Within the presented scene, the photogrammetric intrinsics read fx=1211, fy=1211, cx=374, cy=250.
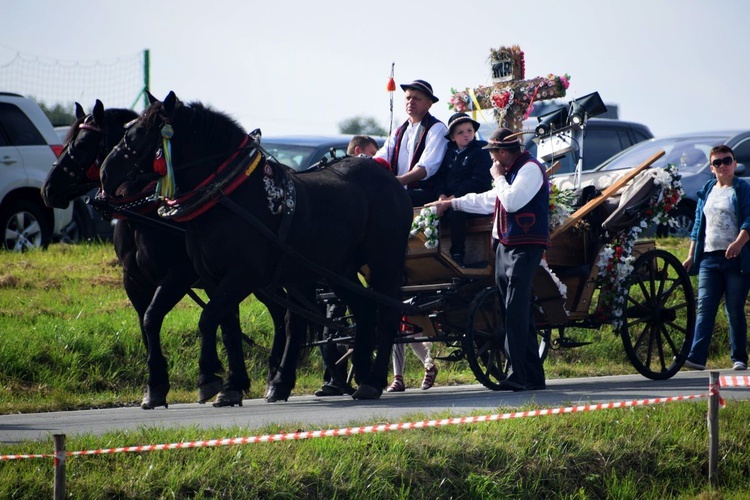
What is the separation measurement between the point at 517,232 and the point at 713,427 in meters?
2.85

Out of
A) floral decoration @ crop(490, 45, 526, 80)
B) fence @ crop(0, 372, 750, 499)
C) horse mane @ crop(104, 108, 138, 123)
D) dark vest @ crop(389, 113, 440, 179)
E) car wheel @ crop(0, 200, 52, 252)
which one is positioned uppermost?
floral decoration @ crop(490, 45, 526, 80)

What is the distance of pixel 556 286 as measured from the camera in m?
10.3

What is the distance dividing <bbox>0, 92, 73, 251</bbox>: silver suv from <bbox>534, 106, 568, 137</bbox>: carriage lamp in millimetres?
6735

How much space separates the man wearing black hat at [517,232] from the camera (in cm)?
955

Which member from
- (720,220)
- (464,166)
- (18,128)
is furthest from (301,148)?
(720,220)

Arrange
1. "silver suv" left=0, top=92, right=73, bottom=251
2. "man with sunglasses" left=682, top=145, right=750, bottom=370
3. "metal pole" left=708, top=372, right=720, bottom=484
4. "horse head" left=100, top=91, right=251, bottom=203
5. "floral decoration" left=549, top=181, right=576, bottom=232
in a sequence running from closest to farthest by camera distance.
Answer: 1. "metal pole" left=708, top=372, right=720, bottom=484
2. "horse head" left=100, top=91, right=251, bottom=203
3. "floral decoration" left=549, top=181, right=576, bottom=232
4. "man with sunglasses" left=682, top=145, right=750, bottom=370
5. "silver suv" left=0, top=92, right=73, bottom=251

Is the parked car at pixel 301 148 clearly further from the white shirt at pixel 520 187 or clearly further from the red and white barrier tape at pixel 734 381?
the red and white barrier tape at pixel 734 381

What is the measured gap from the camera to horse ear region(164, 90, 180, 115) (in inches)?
348

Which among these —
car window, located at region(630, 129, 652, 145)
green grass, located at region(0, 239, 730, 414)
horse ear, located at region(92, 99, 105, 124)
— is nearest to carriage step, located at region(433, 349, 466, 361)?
green grass, located at region(0, 239, 730, 414)

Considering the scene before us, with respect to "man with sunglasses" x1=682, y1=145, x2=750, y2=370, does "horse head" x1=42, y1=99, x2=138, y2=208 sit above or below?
above

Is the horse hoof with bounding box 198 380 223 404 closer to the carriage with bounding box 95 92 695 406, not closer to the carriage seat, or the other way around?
the carriage with bounding box 95 92 695 406

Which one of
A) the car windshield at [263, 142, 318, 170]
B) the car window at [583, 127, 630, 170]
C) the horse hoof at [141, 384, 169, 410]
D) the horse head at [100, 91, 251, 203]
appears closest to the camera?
the horse head at [100, 91, 251, 203]

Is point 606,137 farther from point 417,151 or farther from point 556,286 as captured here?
point 556,286

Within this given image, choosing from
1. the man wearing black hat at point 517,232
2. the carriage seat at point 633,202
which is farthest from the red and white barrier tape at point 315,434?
the carriage seat at point 633,202
